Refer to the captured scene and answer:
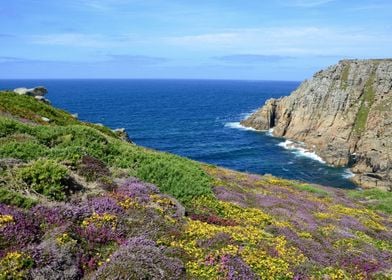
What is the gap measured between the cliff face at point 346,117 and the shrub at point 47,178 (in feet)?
242

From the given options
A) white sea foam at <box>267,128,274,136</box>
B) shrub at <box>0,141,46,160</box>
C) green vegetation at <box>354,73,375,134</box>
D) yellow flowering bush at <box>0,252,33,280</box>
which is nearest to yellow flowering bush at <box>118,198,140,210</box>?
yellow flowering bush at <box>0,252,33,280</box>

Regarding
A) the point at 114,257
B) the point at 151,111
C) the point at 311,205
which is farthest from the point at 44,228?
the point at 151,111

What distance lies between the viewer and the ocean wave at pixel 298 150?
326ft

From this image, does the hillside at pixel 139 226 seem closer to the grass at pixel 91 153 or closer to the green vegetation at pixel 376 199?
the grass at pixel 91 153

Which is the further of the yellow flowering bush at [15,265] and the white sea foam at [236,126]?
the white sea foam at [236,126]

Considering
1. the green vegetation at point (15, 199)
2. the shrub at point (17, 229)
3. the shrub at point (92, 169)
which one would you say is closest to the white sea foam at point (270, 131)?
the shrub at point (92, 169)

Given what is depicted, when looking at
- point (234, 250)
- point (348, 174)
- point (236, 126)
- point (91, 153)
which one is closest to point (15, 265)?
point (234, 250)

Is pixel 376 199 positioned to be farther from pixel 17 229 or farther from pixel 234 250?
pixel 17 229

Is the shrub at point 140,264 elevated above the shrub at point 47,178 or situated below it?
below

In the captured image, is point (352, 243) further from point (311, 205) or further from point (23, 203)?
point (23, 203)

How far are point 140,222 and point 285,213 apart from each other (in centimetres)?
1042

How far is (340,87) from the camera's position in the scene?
118938mm

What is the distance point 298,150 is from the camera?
350ft

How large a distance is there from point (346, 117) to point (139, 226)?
104 meters
